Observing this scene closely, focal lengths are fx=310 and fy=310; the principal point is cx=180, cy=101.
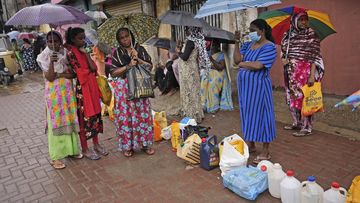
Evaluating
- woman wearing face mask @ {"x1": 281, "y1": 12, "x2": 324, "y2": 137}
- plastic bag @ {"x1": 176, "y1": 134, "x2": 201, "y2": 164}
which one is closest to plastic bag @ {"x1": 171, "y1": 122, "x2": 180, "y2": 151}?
plastic bag @ {"x1": 176, "y1": 134, "x2": 201, "y2": 164}

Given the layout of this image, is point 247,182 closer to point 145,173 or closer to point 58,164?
point 145,173

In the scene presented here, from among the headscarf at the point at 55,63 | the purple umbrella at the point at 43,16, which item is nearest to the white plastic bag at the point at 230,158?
the headscarf at the point at 55,63

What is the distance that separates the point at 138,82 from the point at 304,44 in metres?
2.41

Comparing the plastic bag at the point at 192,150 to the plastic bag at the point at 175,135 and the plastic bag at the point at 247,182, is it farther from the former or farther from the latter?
the plastic bag at the point at 247,182

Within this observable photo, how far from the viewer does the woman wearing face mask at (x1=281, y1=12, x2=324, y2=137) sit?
4.36 m

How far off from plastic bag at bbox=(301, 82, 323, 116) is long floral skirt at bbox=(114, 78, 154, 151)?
87.7 inches

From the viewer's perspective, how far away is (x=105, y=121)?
6.30 m

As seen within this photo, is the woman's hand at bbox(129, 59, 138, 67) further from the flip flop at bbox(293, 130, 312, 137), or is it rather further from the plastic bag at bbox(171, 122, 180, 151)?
the flip flop at bbox(293, 130, 312, 137)

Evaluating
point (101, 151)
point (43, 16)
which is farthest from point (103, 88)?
point (43, 16)

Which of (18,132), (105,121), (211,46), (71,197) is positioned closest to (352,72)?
(211,46)

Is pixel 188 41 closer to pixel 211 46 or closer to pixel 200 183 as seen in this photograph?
pixel 211 46

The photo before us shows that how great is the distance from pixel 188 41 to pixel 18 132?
12.4 ft

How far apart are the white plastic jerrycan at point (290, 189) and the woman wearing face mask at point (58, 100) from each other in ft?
8.91

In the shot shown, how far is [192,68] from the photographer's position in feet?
18.0
